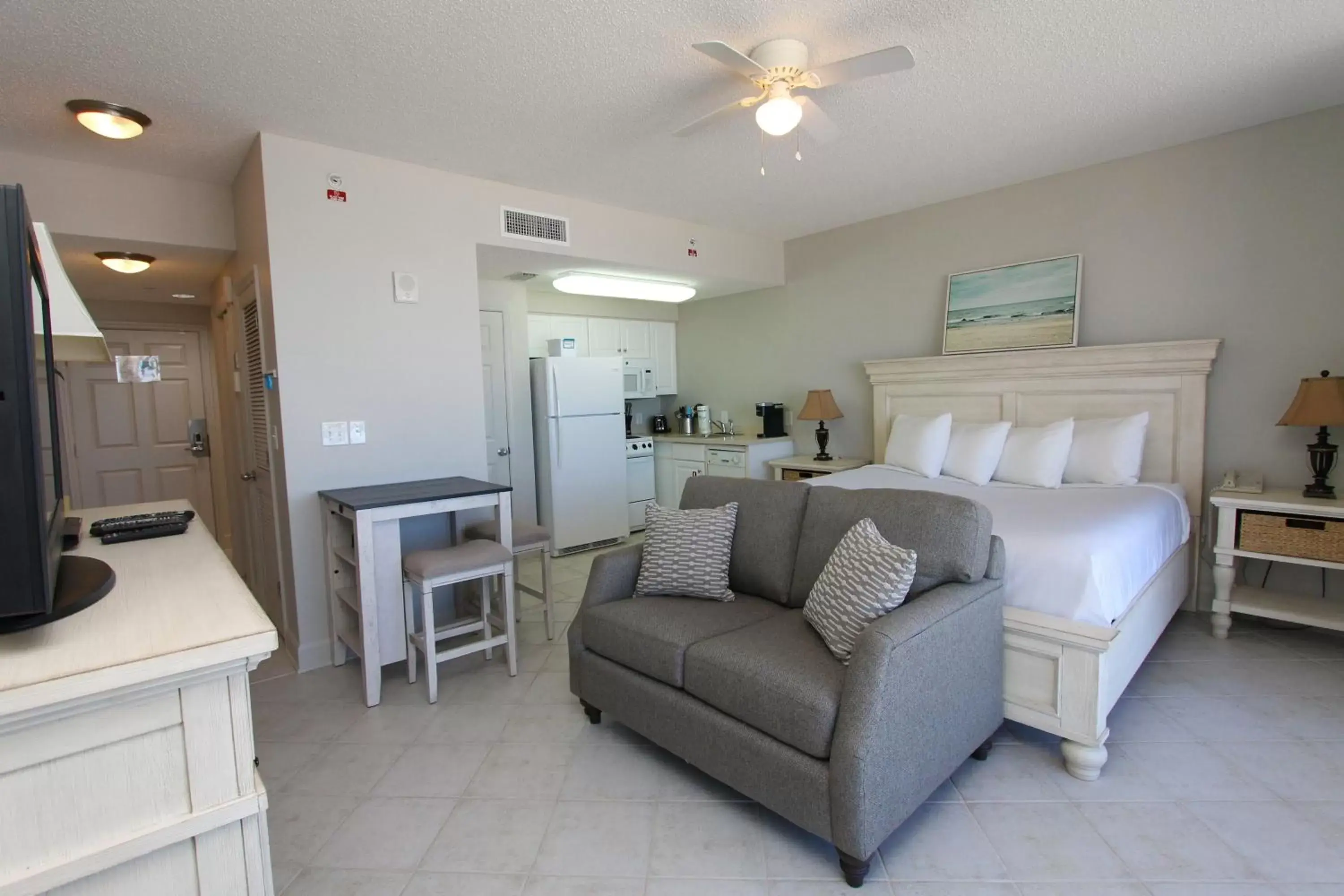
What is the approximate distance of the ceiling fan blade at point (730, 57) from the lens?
1983mm

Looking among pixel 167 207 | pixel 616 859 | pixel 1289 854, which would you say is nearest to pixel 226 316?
pixel 167 207

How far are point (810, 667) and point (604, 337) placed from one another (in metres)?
4.46

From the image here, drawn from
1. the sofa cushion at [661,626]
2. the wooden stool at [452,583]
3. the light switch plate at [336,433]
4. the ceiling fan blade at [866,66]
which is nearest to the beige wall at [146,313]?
the light switch plate at [336,433]

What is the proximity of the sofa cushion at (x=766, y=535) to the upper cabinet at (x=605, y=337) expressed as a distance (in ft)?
10.7

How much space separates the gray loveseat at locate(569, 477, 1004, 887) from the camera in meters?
1.69

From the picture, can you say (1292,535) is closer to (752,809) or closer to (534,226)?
(752,809)

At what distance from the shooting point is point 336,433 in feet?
10.4

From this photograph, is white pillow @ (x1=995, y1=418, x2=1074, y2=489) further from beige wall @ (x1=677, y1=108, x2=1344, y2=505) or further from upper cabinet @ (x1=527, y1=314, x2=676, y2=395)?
upper cabinet @ (x1=527, y1=314, x2=676, y2=395)

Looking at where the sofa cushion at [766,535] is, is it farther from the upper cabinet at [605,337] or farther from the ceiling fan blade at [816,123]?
the upper cabinet at [605,337]

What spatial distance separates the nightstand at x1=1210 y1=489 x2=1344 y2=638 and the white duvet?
0.19 metres

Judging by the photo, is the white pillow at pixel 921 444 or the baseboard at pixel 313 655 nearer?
the baseboard at pixel 313 655

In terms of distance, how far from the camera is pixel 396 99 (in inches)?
104

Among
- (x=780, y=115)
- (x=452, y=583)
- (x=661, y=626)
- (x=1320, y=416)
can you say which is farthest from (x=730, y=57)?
(x=1320, y=416)

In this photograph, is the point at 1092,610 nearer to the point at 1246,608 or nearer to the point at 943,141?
the point at 1246,608
